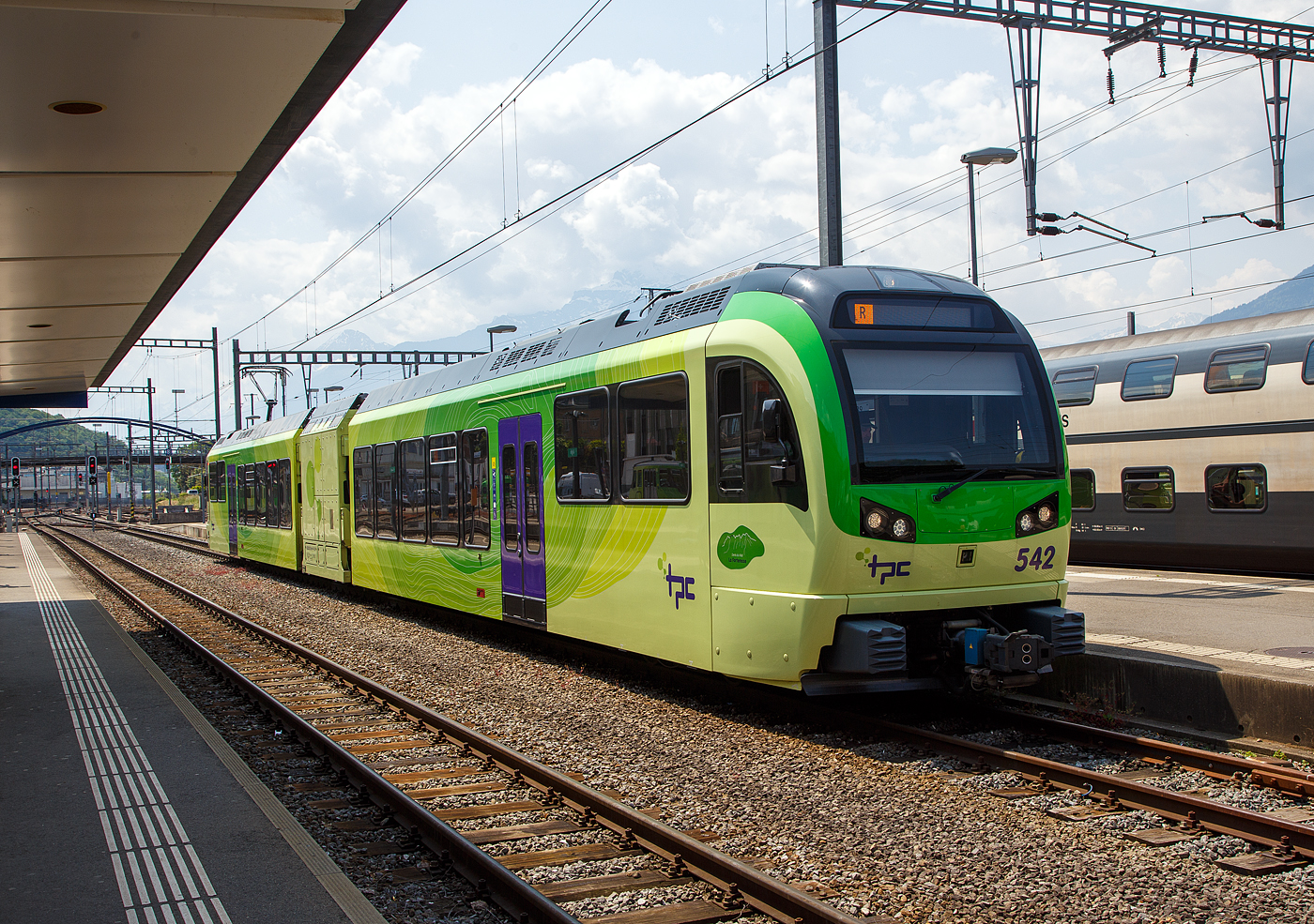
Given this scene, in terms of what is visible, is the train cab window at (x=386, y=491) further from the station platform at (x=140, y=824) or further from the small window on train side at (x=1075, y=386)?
the small window on train side at (x=1075, y=386)

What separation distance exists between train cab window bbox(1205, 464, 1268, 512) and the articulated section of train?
16mm

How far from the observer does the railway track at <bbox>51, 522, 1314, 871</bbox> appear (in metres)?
5.22

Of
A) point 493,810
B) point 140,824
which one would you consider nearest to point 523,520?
point 493,810

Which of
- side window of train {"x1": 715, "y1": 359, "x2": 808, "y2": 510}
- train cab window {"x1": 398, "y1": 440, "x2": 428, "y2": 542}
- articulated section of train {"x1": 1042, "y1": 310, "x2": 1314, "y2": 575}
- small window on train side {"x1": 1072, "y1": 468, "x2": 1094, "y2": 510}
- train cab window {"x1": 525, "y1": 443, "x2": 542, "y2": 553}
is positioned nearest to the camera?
side window of train {"x1": 715, "y1": 359, "x2": 808, "y2": 510}

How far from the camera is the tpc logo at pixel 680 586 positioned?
845 centimetres

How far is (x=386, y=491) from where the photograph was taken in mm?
15734

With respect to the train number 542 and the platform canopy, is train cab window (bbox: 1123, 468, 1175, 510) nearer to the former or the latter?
the train number 542

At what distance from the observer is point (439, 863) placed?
A: 5352 millimetres

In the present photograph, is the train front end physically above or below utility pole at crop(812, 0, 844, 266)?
below

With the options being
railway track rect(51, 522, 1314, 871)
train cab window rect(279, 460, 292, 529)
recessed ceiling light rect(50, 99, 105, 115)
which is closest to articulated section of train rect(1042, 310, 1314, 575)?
railway track rect(51, 522, 1314, 871)

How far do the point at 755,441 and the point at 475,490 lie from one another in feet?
18.1

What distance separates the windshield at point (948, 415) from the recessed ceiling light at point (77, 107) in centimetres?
610

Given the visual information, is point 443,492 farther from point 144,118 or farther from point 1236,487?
point 1236,487

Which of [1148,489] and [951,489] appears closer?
[951,489]
